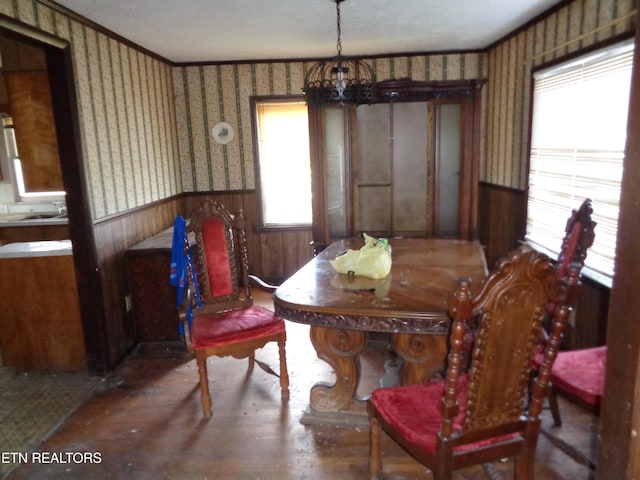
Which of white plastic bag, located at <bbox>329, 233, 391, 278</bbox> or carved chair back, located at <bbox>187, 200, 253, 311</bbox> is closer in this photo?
white plastic bag, located at <bbox>329, 233, 391, 278</bbox>

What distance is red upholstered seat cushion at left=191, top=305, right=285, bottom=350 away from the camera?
2518 mm

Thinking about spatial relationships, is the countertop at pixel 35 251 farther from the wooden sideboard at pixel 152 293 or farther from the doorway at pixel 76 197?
the wooden sideboard at pixel 152 293

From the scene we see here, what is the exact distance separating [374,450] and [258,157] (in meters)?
3.60

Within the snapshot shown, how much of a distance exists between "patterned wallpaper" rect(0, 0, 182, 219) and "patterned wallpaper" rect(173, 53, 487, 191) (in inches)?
12.0

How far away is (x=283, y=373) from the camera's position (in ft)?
8.92

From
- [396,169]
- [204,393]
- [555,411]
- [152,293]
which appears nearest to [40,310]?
[152,293]

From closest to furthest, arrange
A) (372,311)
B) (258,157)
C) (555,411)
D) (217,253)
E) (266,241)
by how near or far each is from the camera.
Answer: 1. (372,311)
2. (555,411)
3. (217,253)
4. (258,157)
5. (266,241)

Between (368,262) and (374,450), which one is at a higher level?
(368,262)

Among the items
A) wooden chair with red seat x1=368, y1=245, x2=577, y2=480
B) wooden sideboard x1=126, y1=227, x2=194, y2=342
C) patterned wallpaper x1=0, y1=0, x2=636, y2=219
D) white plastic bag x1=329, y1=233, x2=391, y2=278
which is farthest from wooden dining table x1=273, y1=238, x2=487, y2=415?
patterned wallpaper x1=0, y1=0, x2=636, y2=219

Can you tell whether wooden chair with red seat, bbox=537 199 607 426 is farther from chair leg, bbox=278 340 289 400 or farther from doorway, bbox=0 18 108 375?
doorway, bbox=0 18 108 375

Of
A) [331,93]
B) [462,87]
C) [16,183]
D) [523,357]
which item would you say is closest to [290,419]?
[523,357]

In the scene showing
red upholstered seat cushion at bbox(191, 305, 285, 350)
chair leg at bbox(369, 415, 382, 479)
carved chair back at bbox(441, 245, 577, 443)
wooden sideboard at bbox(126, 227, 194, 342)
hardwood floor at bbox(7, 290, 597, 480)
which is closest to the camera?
carved chair back at bbox(441, 245, 577, 443)

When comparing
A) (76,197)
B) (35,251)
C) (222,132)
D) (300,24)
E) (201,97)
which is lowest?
(35,251)

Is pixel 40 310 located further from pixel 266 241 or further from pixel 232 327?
pixel 266 241
